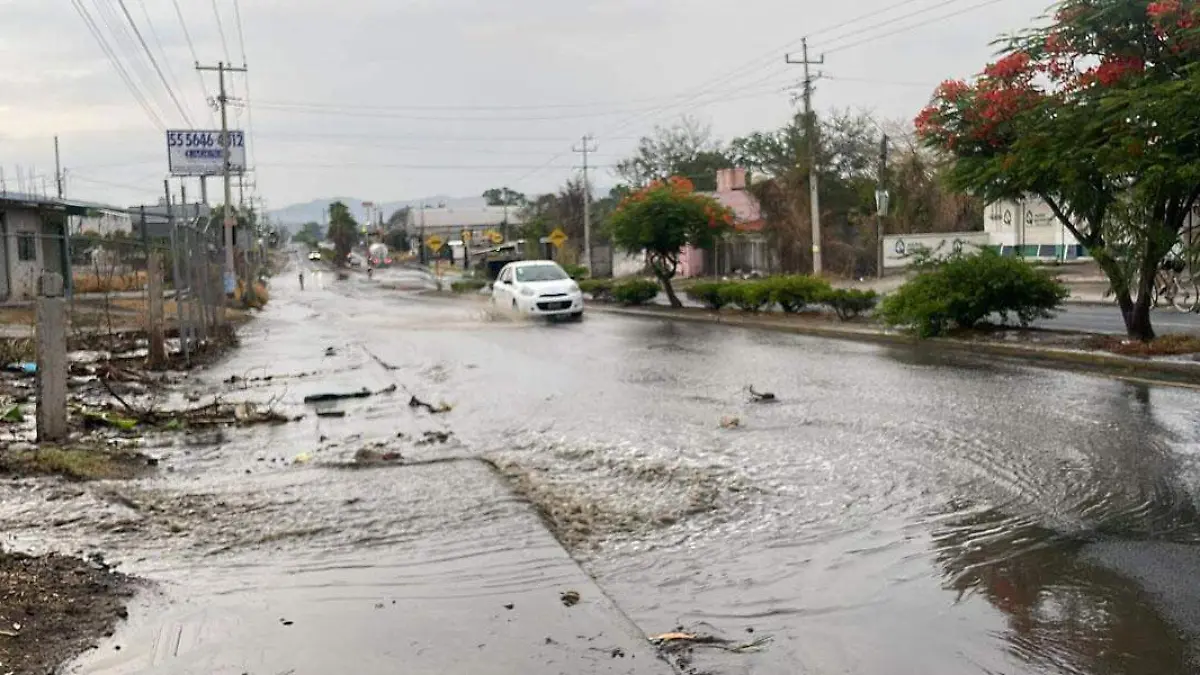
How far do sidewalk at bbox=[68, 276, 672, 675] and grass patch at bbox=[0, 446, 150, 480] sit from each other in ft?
1.11

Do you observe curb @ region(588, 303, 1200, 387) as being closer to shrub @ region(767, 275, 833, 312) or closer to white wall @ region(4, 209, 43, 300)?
shrub @ region(767, 275, 833, 312)

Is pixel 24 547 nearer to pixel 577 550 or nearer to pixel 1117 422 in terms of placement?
pixel 577 550

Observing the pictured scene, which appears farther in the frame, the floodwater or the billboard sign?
the billboard sign

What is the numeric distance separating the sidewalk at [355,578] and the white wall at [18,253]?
19.4m

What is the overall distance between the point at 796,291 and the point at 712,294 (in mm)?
4526

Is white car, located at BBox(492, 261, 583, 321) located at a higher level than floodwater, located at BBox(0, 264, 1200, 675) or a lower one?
higher

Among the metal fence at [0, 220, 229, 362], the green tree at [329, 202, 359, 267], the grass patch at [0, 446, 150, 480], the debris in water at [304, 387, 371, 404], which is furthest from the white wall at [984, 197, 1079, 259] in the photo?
the green tree at [329, 202, 359, 267]

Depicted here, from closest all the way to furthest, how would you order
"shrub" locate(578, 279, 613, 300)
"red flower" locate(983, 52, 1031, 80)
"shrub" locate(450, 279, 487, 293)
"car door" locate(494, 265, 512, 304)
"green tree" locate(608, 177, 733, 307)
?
"red flower" locate(983, 52, 1031, 80)
"car door" locate(494, 265, 512, 304)
"green tree" locate(608, 177, 733, 307)
"shrub" locate(578, 279, 613, 300)
"shrub" locate(450, 279, 487, 293)

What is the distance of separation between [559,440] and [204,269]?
12540 millimetres

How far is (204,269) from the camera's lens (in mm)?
20328

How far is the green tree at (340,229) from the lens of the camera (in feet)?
462

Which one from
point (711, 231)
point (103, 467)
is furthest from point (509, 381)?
point (711, 231)

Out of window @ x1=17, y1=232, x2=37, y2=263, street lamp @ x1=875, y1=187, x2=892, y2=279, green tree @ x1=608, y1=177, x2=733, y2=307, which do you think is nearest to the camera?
window @ x1=17, y1=232, x2=37, y2=263

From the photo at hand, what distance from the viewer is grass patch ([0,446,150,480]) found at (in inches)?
324
